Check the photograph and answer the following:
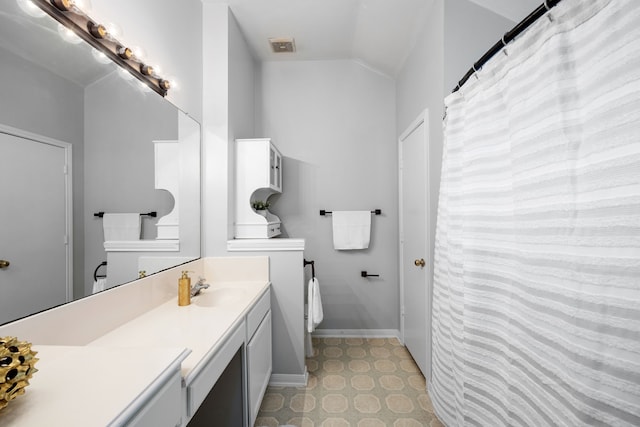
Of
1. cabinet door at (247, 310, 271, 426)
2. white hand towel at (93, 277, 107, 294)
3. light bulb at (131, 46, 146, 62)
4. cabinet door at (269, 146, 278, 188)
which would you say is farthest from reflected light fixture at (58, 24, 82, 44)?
cabinet door at (247, 310, 271, 426)

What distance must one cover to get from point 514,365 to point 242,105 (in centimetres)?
239

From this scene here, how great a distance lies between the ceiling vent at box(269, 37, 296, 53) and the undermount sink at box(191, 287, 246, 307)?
212 centimetres

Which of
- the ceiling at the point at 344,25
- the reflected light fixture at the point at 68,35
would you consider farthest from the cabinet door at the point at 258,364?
the ceiling at the point at 344,25

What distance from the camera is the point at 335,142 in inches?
105

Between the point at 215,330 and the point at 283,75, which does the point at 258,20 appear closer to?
the point at 283,75

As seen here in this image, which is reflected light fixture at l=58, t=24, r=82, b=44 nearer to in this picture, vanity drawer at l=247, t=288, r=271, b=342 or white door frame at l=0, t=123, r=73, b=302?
A: white door frame at l=0, t=123, r=73, b=302

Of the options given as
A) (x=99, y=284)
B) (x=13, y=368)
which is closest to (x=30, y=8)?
(x=99, y=284)

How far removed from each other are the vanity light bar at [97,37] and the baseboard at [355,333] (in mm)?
2430

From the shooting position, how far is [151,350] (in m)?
0.75

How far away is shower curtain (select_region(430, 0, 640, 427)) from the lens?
617mm

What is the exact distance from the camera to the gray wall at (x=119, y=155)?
3.32 feet

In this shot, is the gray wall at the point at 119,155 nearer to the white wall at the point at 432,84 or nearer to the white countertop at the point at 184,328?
the white countertop at the point at 184,328

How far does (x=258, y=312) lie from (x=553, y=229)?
1439mm

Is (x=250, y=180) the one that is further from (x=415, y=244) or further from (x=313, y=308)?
(x=415, y=244)
